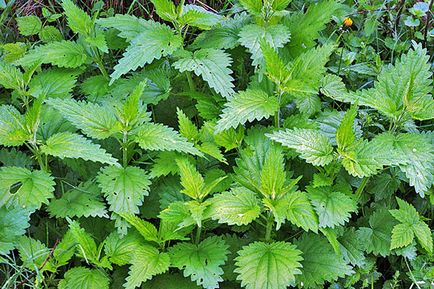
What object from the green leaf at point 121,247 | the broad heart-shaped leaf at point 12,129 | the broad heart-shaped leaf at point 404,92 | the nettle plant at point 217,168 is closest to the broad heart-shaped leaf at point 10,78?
the nettle plant at point 217,168

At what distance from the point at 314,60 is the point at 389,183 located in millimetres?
610

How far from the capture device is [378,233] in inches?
89.5

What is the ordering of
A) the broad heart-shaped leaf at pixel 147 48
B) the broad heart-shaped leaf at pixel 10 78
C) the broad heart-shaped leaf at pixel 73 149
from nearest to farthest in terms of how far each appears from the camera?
1. the broad heart-shaped leaf at pixel 73 149
2. the broad heart-shaped leaf at pixel 147 48
3. the broad heart-shaped leaf at pixel 10 78

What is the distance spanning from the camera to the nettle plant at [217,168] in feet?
6.59

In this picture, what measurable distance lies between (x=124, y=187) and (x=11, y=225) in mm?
432

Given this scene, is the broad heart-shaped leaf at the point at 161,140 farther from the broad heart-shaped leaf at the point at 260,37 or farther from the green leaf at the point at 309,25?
the green leaf at the point at 309,25

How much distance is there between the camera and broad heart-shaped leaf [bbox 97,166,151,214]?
2045 millimetres

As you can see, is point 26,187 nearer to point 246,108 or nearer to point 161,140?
point 161,140

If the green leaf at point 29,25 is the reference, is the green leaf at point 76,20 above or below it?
above

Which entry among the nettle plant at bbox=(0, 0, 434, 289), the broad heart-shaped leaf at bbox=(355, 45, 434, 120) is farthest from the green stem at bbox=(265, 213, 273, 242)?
the broad heart-shaped leaf at bbox=(355, 45, 434, 120)

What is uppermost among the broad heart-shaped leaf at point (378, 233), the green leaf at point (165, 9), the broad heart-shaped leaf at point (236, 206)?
the green leaf at point (165, 9)

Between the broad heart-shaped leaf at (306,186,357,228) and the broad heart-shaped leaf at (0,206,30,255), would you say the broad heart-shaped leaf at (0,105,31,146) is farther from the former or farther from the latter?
the broad heart-shaped leaf at (306,186,357,228)

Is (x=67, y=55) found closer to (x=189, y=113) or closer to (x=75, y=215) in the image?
(x=189, y=113)

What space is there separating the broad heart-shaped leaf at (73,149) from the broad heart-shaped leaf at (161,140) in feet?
0.46
